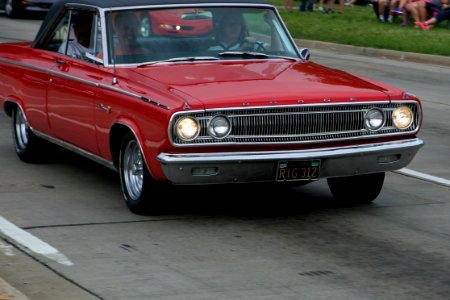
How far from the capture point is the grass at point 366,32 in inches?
936

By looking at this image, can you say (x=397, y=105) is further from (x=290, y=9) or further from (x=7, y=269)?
(x=290, y=9)

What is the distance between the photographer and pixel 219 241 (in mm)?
7801

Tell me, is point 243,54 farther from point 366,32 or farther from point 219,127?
point 366,32

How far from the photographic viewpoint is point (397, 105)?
28.3ft

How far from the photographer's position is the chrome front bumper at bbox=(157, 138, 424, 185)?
26.2ft

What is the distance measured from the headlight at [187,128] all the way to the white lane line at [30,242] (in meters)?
1.17

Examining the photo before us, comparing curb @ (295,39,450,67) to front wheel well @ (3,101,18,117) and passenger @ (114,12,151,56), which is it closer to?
front wheel well @ (3,101,18,117)

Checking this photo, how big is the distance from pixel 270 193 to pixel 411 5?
18.2 meters

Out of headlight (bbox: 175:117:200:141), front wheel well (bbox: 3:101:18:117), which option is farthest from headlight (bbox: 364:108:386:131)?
front wheel well (bbox: 3:101:18:117)

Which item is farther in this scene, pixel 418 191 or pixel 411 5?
pixel 411 5

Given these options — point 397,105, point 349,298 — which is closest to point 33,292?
point 349,298

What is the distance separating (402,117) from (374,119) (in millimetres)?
260

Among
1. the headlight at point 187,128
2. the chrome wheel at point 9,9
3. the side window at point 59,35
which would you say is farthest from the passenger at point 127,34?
the chrome wheel at point 9,9

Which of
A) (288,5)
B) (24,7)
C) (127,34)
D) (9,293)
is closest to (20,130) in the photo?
(127,34)
